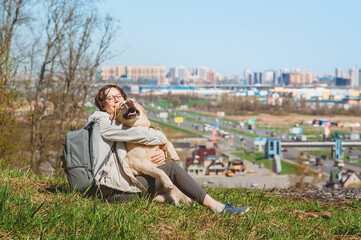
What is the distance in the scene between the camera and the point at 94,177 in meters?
2.89

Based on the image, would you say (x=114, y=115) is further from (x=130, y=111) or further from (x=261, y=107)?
(x=261, y=107)

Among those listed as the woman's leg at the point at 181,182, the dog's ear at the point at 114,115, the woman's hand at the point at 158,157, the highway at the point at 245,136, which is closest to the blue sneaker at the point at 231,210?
the woman's leg at the point at 181,182

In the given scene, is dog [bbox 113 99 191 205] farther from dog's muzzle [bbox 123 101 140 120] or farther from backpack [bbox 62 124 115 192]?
backpack [bbox 62 124 115 192]

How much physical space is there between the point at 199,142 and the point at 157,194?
56036 mm

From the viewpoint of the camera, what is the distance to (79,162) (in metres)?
2.92

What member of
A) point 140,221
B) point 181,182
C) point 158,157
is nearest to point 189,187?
point 181,182

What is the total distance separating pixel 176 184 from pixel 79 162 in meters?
0.59

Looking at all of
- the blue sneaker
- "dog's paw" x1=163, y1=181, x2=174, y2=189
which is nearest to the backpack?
"dog's paw" x1=163, y1=181, x2=174, y2=189

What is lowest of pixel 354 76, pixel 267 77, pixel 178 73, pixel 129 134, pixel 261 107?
pixel 261 107

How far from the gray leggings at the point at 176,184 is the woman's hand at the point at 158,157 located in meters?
0.05

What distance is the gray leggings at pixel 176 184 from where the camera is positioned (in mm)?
2836

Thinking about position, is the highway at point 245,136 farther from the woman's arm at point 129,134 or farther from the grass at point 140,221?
the woman's arm at point 129,134

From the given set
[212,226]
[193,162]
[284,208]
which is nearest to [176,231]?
[212,226]

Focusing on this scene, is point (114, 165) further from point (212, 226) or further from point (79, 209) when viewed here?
point (212, 226)
